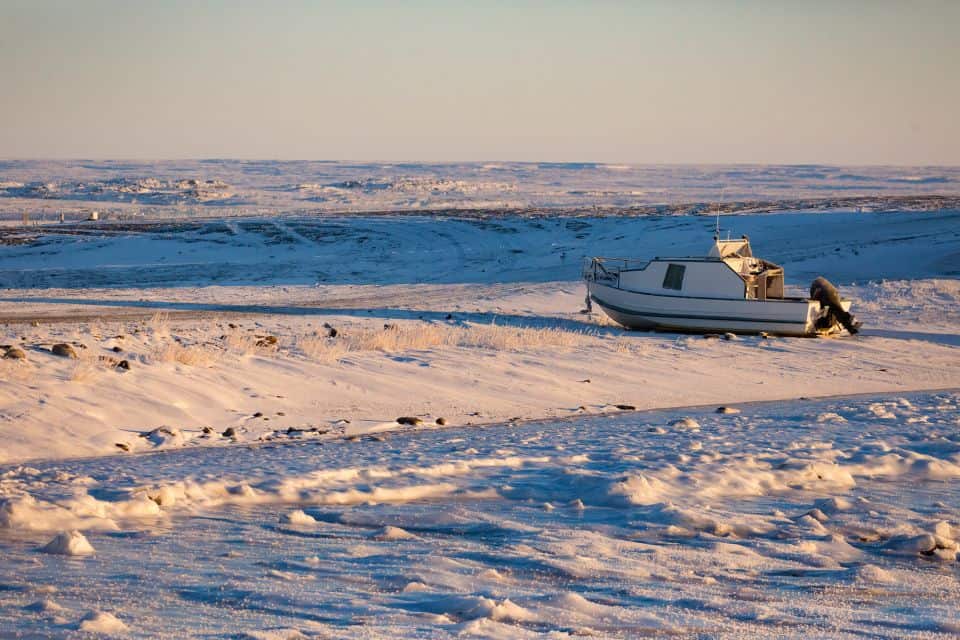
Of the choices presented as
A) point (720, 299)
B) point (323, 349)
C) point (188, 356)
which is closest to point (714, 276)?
point (720, 299)

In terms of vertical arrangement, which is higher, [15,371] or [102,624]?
[15,371]

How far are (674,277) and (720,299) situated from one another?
47.5 inches

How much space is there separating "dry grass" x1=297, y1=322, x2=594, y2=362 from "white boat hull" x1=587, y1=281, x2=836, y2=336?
3.14 metres

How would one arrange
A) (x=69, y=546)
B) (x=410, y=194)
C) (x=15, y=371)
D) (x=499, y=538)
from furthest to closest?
(x=410, y=194) → (x=15, y=371) → (x=499, y=538) → (x=69, y=546)

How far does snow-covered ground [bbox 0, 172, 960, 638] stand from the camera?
23.3 feet

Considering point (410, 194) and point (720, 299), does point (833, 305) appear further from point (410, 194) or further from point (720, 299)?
point (410, 194)

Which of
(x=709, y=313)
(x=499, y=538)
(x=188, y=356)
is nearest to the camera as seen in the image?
(x=499, y=538)

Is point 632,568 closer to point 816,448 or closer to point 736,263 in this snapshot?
point 816,448

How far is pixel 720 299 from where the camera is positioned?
78.2 ft

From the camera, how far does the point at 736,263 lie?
80.6 feet

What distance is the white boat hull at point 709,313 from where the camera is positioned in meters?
23.3

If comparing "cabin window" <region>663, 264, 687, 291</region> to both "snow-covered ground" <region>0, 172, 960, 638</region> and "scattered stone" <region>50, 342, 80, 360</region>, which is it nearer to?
"snow-covered ground" <region>0, 172, 960, 638</region>

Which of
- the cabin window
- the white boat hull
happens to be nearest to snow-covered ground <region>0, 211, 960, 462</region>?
the white boat hull

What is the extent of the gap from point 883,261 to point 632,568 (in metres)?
32.8
